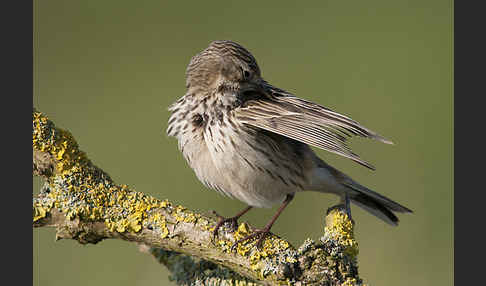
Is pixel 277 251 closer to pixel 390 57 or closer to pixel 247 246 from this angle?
pixel 247 246

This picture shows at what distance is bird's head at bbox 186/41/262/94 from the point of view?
15.2 ft

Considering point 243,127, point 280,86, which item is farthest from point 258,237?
point 280,86

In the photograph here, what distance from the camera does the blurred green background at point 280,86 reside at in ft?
23.6

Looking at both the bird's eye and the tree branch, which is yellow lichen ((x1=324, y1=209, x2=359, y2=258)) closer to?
the tree branch

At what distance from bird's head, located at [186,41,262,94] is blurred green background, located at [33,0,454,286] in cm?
239

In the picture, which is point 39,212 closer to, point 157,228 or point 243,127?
point 157,228

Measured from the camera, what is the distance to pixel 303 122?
4.41m

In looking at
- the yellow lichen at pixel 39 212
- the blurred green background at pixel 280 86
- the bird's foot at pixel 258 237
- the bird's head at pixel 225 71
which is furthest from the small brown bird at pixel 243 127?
the blurred green background at pixel 280 86

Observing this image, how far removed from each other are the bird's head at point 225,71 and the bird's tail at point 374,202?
1.24 meters

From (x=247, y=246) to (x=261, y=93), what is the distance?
1212mm

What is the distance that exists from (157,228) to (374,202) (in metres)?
2.09

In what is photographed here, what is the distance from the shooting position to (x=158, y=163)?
26.6ft

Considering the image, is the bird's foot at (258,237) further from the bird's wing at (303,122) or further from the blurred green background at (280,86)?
the blurred green background at (280,86)

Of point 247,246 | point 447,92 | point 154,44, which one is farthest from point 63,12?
point 247,246
